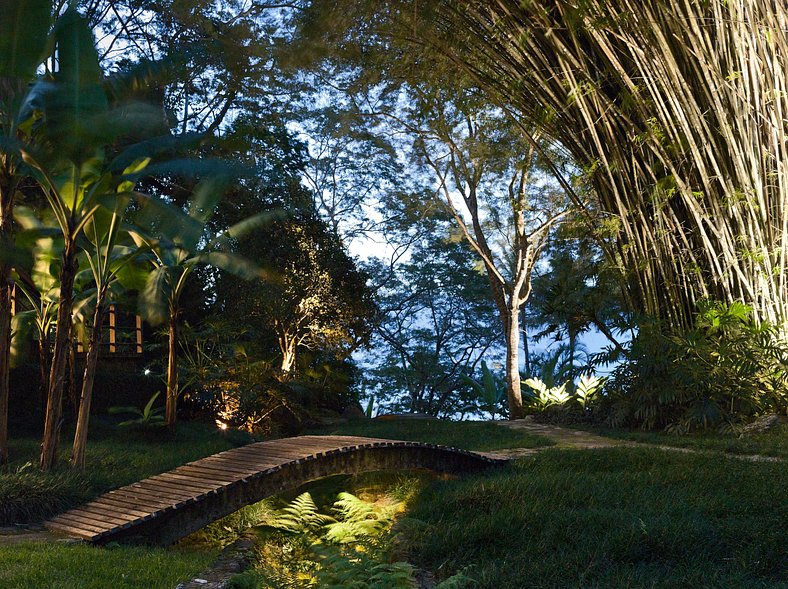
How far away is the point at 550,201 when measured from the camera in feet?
51.5

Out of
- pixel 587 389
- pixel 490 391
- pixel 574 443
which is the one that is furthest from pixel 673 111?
pixel 490 391

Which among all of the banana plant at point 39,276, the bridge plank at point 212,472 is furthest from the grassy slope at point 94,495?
the banana plant at point 39,276

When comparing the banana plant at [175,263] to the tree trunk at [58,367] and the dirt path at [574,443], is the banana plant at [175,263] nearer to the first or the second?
the tree trunk at [58,367]

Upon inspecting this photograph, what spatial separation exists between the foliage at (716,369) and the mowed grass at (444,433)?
150 centimetres

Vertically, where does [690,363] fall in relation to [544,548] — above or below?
above

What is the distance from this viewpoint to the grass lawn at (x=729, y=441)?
6391 mm

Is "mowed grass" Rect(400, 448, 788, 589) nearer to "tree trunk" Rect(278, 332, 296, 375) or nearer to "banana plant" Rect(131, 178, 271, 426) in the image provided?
"banana plant" Rect(131, 178, 271, 426)

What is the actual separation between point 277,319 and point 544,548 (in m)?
7.67

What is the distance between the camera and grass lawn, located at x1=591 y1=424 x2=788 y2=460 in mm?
6391

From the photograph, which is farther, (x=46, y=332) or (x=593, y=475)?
(x=46, y=332)

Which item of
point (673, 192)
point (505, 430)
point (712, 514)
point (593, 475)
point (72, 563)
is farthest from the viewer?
point (505, 430)

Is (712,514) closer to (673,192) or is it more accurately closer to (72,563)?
(72,563)

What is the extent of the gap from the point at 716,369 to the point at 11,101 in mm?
7067

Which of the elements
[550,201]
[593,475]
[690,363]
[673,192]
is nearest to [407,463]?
[593,475]
